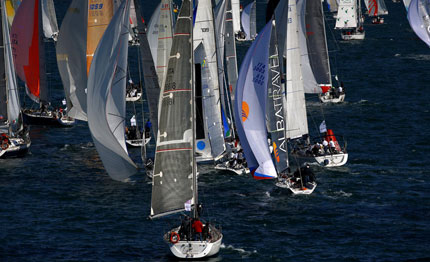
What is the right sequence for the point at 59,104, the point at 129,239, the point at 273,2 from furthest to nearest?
the point at 59,104, the point at 273,2, the point at 129,239

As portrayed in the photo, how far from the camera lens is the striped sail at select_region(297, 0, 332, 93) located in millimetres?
89312

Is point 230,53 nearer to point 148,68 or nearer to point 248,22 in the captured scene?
point 148,68

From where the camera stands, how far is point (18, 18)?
8444cm

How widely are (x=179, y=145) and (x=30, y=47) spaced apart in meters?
40.0

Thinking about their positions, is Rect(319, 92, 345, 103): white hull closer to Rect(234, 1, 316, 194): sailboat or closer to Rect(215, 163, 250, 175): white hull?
Rect(234, 1, 316, 194): sailboat

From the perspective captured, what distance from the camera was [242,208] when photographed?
2398 inches

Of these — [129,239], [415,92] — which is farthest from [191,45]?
[415,92]

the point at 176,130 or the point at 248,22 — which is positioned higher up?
the point at 176,130

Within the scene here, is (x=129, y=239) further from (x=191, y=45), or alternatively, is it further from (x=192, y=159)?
(x=191, y=45)

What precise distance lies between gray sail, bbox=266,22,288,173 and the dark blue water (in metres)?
3.01

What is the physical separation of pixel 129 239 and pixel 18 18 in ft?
120

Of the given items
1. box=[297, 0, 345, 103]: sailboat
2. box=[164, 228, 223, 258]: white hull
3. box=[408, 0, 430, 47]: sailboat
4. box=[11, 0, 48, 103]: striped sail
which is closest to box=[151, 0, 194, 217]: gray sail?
box=[164, 228, 223, 258]: white hull

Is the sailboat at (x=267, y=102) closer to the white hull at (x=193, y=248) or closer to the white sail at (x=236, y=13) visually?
the white hull at (x=193, y=248)

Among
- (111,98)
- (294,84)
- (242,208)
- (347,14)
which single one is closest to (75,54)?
(111,98)
